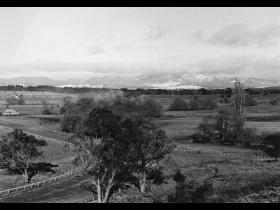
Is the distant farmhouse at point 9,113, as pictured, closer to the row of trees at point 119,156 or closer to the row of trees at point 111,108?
the row of trees at point 111,108

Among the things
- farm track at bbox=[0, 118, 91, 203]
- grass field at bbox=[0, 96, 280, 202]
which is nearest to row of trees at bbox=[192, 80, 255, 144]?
grass field at bbox=[0, 96, 280, 202]

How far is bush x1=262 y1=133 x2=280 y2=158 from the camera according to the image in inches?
3398

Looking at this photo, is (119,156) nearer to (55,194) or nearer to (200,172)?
(55,194)

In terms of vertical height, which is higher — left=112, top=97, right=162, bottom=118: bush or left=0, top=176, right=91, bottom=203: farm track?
left=112, top=97, right=162, bottom=118: bush

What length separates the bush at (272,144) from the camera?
283 ft

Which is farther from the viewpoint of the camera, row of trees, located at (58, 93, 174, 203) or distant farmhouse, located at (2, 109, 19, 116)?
distant farmhouse, located at (2, 109, 19, 116)

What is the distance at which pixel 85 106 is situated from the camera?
134000mm

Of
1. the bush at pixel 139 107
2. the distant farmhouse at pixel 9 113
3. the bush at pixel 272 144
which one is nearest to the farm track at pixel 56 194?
the bush at pixel 272 144

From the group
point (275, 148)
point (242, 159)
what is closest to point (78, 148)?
point (242, 159)

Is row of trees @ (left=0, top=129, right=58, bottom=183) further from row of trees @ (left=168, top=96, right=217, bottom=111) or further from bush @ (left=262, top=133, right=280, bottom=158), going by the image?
row of trees @ (left=168, top=96, right=217, bottom=111)

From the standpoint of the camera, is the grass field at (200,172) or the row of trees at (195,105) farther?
the row of trees at (195,105)

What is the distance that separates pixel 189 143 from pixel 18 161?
4918 centimetres
